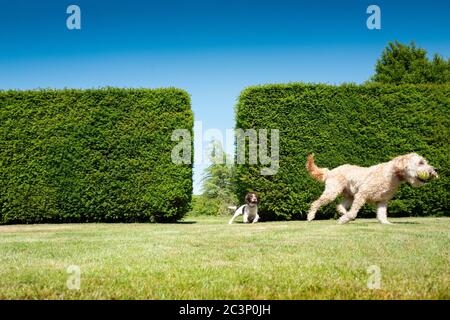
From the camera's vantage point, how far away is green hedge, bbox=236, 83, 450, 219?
50.9 ft

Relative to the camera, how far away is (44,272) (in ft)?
17.1

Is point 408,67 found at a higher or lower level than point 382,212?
higher

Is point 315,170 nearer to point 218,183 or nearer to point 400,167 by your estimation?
point 400,167

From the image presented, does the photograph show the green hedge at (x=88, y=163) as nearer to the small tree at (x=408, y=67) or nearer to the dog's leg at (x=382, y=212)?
the dog's leg at (x=382, y=212)

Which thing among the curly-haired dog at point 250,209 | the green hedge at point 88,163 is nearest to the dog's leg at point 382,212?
the curly-haired dog at point 250,209

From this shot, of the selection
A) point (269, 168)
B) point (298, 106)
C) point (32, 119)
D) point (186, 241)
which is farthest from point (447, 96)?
point (32, 119)

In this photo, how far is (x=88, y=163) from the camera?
15.4m

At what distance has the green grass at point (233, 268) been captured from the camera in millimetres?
4137

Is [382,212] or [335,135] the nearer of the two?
[382,212]

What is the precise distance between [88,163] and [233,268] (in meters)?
11.2

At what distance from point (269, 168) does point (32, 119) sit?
8.21 m

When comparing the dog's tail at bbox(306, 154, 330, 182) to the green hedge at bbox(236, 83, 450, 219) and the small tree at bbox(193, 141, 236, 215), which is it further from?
the small tree at bbox(193, 141, 236, 215)

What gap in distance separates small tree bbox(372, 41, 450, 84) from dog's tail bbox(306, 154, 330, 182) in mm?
16230

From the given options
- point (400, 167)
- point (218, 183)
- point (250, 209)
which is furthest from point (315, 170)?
point (218, 183)
